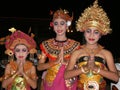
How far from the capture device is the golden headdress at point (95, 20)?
3.37 metres

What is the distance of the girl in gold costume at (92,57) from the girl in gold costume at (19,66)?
1.88 ft

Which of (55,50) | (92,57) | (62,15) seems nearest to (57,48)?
(55,50)

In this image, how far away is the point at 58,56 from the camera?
374cm

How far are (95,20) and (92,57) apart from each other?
0.48 metres

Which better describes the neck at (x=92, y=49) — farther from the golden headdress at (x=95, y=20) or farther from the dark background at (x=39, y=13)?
the dark background at (x=39, y=13)

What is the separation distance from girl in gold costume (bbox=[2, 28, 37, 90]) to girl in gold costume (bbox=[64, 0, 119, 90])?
57cm

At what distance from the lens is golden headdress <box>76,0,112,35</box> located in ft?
11.1

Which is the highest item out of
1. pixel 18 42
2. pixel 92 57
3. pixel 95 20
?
pixel 95 20

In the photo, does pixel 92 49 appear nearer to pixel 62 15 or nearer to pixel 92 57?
pixel 92 57

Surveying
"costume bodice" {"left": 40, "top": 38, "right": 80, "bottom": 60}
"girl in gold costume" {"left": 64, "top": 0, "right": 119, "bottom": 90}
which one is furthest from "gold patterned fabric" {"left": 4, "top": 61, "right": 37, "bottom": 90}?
"girl in gold costume" {"left": 64, "top": 0, "right": 119, "bottom": 90}

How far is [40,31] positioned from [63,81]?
18.4 feet

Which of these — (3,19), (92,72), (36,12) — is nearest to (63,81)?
(92,72)

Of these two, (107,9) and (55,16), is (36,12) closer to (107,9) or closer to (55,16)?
(107,9)

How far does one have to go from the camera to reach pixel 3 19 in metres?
8.62
